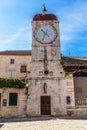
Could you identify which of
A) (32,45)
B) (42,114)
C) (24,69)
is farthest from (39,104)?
(24,69)

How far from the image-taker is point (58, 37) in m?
24.0

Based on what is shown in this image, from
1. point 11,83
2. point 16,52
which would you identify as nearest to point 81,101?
point 11,83

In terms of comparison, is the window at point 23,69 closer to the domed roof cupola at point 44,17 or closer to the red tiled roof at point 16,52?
the red tiled roof at point 16,52

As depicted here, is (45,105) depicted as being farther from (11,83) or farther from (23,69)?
(23,69)

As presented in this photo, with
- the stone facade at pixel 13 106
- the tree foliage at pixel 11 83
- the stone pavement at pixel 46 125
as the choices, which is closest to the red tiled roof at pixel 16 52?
the tree foliage at pixel 11 83

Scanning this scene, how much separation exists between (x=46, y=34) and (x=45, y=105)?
28.5ft

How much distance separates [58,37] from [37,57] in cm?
373

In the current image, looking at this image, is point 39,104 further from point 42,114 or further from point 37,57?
point 37,57

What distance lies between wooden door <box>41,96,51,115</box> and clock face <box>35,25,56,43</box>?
7.01 meters

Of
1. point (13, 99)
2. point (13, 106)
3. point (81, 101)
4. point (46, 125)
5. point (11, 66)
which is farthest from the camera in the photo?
point (11, 66)

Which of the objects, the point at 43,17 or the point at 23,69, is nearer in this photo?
the point at 43,17

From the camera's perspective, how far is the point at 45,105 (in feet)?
70.2

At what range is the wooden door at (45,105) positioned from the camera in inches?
834

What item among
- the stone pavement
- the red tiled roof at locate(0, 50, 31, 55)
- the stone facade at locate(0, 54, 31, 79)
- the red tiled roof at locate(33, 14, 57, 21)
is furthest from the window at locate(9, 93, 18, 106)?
the red tiled roof at locate(0, 50, 31, 55)
